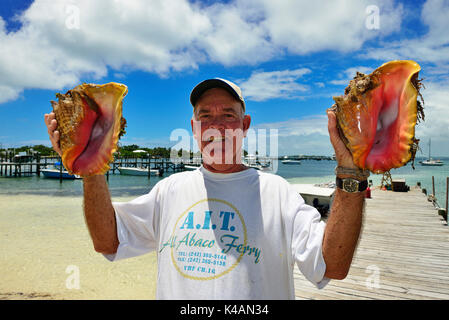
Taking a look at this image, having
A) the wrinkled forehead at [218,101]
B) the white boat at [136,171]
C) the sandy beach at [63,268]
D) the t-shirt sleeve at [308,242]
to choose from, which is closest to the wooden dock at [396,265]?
the t-shirt sleeve at [308,242]

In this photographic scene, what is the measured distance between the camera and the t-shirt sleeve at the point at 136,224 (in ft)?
5.26

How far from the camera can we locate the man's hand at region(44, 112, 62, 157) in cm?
145

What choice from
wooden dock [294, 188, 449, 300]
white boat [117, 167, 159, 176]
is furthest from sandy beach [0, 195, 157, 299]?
white boat [117, 167, 159, 176]

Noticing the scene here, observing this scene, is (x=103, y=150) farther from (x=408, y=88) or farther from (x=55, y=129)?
(x=408, y=88)

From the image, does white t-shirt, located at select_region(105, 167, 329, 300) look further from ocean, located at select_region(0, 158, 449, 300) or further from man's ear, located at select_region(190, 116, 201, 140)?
ocean, located at select_region(0, 158, 449, 300)

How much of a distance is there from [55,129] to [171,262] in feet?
3.28

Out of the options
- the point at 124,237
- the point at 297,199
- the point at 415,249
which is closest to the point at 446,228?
the point at 415,249

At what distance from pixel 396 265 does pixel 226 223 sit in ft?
20.3

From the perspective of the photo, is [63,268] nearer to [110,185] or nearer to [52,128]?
[52,128]

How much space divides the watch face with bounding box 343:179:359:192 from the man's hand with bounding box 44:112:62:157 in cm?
148

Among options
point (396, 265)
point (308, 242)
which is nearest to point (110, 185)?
point (396, 265)

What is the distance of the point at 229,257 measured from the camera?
4.69ft

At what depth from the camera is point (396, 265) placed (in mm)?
5887
